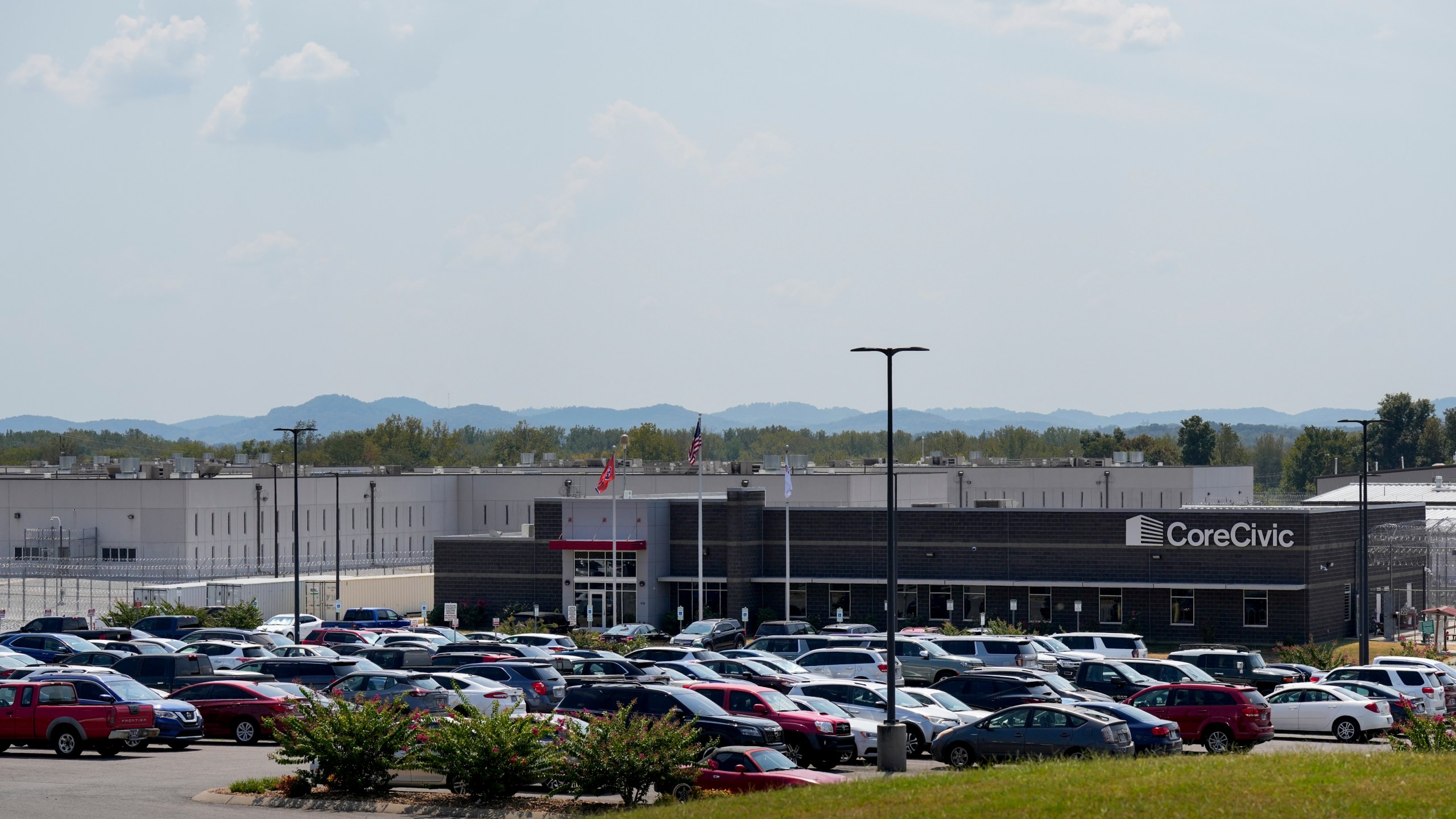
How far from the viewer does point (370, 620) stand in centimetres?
7100

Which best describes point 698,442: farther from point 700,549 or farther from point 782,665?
point 782,665

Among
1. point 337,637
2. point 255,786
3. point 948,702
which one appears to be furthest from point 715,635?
point 255,786

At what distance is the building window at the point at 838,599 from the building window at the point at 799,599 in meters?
1.08

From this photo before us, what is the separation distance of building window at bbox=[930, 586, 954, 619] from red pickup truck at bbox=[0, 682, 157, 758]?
45.6 meters

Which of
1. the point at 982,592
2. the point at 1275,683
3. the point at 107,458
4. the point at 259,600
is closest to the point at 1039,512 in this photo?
the point at 982,592

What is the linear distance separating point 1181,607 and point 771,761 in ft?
156

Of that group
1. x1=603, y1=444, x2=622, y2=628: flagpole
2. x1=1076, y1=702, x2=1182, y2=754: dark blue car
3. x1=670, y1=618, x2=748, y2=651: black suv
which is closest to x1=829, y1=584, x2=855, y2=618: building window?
x1=670, y1=618, x2=748, y2=651: black suv

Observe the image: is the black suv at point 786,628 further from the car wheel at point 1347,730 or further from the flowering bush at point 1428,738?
the flowering bush at point 1428,738

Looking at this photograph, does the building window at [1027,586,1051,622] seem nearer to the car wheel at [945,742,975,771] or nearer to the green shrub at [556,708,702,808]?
the car wheel at [945,742,975,771]

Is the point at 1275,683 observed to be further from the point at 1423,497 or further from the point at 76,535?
the point at 76,535

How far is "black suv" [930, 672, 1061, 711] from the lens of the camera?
3881 cm

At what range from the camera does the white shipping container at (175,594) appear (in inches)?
2928

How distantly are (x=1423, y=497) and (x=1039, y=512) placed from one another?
129ft

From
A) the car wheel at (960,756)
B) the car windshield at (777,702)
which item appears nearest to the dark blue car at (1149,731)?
the car wheel at (960,756)
